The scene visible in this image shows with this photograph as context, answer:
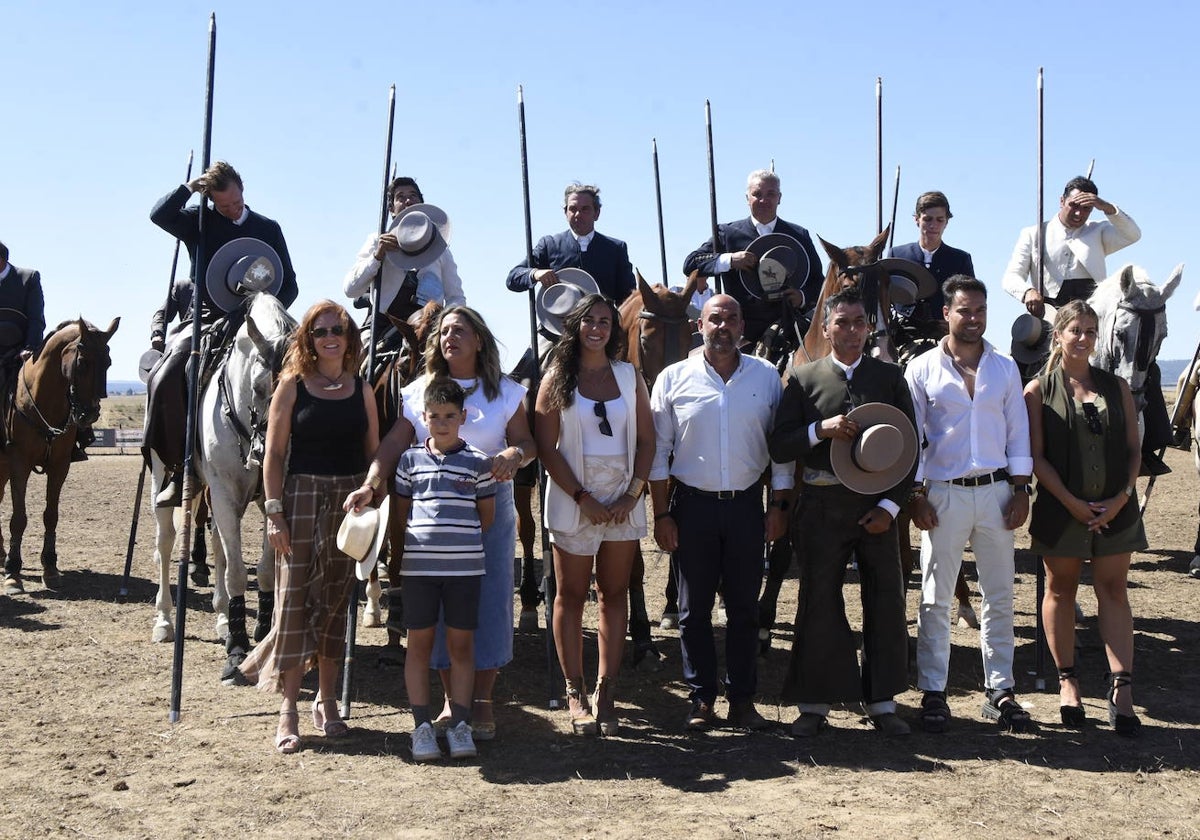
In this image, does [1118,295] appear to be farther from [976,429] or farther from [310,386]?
[310,386]

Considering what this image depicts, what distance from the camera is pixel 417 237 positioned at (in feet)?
23.7

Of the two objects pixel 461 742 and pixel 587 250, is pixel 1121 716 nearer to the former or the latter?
pixel 461 742

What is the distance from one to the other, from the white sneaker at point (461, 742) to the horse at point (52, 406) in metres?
6.50

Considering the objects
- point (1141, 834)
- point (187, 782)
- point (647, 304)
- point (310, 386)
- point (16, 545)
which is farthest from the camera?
point (16, 545)

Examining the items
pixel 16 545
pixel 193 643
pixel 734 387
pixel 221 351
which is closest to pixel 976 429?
pixel 734 387

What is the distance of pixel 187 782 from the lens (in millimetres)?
5148

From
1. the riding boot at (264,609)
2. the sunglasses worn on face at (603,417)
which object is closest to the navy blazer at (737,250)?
the sunglasses worn on face at (603,417)

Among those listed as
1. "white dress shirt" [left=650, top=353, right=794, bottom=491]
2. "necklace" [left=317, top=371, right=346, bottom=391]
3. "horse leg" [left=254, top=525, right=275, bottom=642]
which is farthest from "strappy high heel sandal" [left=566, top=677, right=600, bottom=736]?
"necklace" [left=317, top=371, right=346, bottom=391]

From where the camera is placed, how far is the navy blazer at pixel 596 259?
8.30m

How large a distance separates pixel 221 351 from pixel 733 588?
3857 millimetres

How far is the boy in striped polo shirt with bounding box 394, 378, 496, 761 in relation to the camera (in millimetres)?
5363

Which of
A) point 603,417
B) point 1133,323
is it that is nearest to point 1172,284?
point 1133,323

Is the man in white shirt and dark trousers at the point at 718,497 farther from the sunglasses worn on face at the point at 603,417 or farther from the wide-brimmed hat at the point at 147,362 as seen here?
the wide-brimmed hat at the point at 147,362

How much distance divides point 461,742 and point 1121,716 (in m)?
3.30
